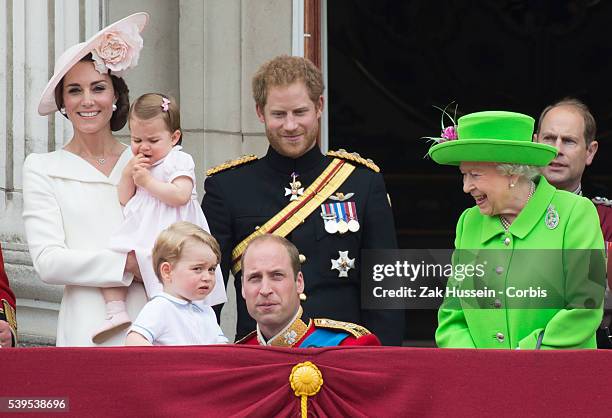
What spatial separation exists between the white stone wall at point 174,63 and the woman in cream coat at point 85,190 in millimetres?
1671

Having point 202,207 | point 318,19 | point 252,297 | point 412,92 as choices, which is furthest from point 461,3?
point 252,297

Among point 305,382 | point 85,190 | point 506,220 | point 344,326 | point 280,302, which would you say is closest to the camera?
point 305,382

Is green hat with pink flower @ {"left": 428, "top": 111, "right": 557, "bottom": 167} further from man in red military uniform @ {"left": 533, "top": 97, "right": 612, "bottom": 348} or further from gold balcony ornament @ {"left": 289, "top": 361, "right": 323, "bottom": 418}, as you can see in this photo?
gold balcony ornament @ {"left": 289, "top": 361, "right": 323, "bottom": 418}

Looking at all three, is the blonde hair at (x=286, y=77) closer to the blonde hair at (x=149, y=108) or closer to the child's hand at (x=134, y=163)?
the blonde hair at (x=149, y=108)

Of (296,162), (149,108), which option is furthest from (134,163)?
(296,162)

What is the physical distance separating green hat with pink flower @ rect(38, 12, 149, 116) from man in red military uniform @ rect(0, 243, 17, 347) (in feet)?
2.07

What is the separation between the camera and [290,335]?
16.8 ft

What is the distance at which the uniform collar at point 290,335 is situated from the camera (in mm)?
5121

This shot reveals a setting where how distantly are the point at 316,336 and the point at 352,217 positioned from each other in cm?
67

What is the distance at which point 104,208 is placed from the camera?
571 centimetres

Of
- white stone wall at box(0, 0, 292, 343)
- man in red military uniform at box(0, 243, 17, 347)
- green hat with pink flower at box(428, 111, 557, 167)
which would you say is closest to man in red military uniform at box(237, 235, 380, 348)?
green hat with pink flower at box(428, 111, 557, 167)

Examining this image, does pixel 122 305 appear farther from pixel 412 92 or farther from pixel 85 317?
pixel 412 92

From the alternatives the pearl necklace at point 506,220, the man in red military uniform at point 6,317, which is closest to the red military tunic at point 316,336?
the pearl necklace at point 506,220

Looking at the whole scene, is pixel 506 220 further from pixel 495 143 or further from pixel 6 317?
pixel 6 317
